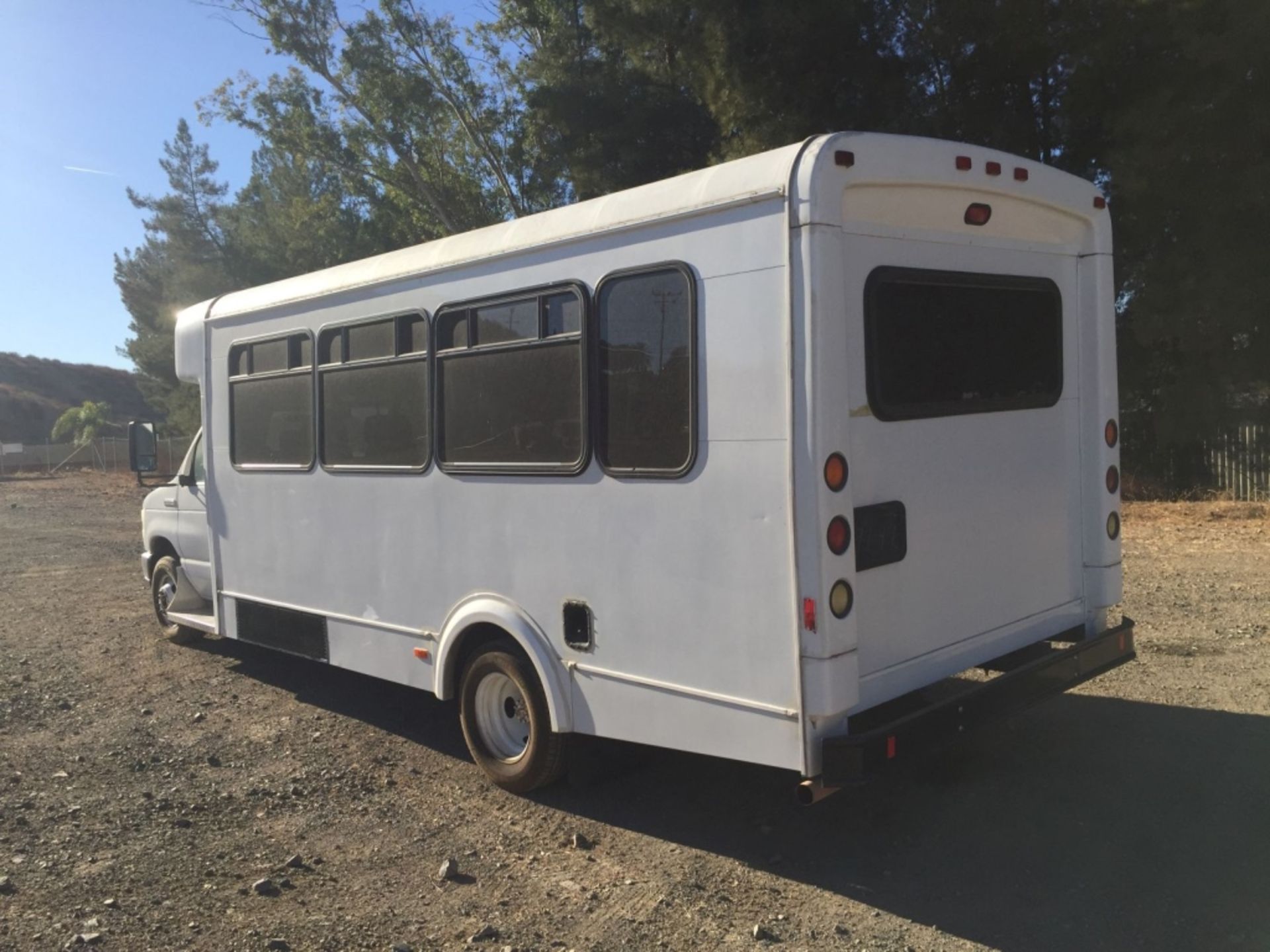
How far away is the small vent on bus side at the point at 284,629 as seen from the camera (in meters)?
6.39

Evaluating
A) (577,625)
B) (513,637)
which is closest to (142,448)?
(513,637)

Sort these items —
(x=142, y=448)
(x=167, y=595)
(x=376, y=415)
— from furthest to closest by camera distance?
(x=167, y=595), (x=142, y=448), (x=376, y=415)

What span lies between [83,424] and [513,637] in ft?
176

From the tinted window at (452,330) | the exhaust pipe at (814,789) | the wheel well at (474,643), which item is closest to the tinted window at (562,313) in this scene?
the tinted window at (452,330)

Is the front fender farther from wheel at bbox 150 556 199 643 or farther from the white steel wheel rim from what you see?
wheel at bbox 150 556 199 643

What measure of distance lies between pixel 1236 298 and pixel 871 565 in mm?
11254

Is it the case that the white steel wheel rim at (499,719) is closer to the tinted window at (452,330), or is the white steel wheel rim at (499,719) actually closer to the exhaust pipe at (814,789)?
the tinted window at (452,330)

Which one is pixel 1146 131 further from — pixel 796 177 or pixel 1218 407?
pixel 796 177

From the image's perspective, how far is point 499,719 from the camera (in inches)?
211

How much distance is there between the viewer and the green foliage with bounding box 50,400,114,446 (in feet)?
164

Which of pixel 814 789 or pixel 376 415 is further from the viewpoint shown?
pixel 376 415

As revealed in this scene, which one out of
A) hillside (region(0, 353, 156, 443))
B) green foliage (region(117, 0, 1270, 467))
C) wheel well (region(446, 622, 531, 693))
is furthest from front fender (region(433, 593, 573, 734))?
hillside (region(0, 353, 156, 443))

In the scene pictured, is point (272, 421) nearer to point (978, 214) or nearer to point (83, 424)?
point (978, 214)

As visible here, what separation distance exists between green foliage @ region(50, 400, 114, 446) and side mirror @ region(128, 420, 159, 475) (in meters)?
42.8
